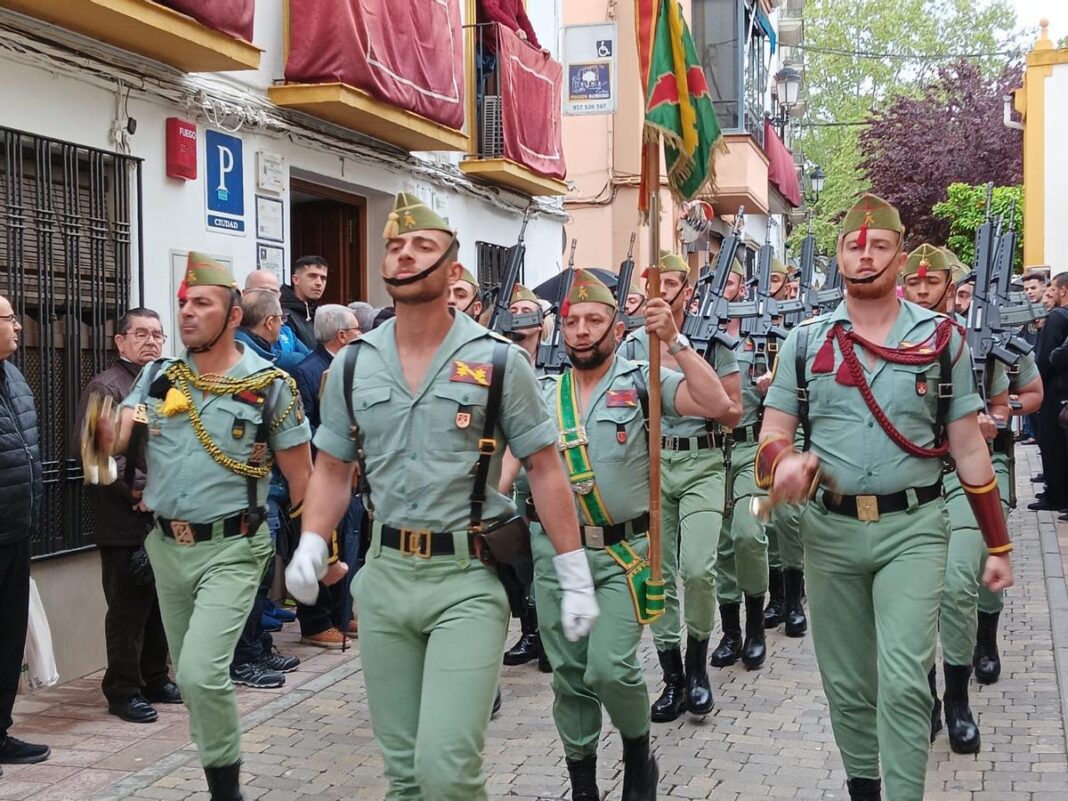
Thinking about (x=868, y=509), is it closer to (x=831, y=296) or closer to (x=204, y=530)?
(x=204, y=530)

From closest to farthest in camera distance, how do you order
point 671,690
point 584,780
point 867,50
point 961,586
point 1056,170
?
point 584,780 < point 961,586 < point 671,690 < point 1056,170 < point 867,50

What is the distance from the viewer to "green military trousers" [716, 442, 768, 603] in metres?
8.06

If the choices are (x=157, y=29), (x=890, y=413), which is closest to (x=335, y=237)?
(x=157, y=29)

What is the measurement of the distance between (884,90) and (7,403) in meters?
50.6

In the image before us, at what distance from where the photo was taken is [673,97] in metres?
5.73

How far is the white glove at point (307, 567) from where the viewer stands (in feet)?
14.1

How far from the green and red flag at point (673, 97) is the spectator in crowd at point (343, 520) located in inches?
129

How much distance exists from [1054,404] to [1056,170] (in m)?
12.5

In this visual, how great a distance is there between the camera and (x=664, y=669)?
6977 mm

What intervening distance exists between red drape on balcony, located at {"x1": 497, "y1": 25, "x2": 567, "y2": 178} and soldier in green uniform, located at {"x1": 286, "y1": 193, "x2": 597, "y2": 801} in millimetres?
10099

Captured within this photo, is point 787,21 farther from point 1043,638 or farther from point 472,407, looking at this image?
point 472,407

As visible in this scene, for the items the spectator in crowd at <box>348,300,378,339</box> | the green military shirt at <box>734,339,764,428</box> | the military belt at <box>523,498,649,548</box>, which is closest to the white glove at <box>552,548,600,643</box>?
the military belt at <box>523,498,649,548</box>

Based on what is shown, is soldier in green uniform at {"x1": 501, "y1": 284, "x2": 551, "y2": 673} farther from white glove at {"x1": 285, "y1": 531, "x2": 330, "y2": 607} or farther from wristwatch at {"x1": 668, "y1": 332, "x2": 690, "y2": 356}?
white glove at {"x1": 285, "y1": 531, "x2": 330, "y2": 607}

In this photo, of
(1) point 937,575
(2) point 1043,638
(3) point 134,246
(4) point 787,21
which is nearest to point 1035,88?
(4) point 787,21
